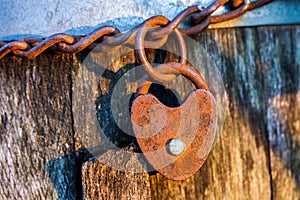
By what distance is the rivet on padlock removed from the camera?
1.03 m

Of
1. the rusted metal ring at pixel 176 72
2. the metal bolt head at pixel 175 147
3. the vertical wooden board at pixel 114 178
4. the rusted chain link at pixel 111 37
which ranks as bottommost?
the vertical wooden board at pixel 114 178

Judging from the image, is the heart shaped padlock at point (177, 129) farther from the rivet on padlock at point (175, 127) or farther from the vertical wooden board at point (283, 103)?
the vertical wooden board at point (283, 103)

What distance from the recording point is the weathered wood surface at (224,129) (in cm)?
108

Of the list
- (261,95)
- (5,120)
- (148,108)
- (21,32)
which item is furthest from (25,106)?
(261,95)

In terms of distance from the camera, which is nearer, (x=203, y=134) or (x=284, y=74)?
(x=203, y=134)

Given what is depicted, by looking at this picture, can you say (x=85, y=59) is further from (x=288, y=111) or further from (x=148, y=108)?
(x=288, y=111)

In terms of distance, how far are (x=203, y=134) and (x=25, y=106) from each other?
41 cm

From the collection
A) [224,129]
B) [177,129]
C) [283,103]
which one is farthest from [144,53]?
[283,103]

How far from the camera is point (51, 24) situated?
1094 mm

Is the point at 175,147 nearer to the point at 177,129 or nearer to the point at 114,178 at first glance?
the point at 177,129

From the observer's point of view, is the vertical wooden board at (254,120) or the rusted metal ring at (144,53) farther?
the vertical wooden board at (254,120)

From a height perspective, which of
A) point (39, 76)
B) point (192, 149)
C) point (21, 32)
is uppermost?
point (21, 32)

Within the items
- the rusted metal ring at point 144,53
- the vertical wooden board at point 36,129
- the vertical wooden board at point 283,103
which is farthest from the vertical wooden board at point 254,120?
the vertical wooden board at point 36,129

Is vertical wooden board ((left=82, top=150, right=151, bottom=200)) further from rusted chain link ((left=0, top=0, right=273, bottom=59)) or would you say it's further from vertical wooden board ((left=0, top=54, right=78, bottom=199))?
rusted chain link ((left=0, top=0, right=273, bottom=59))
